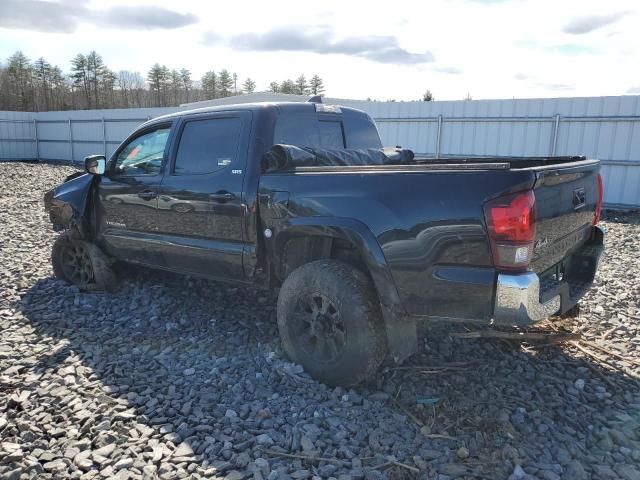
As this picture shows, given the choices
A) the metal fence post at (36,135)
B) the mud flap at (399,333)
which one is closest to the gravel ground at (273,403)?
the mud flap at (399,333)

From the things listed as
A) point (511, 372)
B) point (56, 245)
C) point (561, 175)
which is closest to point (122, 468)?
point (511, 372)

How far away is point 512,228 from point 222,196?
7.44 ft

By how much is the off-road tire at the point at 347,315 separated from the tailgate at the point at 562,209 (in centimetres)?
104

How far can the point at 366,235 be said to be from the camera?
311 centimetres

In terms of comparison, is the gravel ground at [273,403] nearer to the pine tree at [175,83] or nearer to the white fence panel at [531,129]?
the white fence panel at [531,129]

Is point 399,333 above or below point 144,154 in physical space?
below

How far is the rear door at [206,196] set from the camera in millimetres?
3957

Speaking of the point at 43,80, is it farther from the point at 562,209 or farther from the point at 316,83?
the point at 562,209

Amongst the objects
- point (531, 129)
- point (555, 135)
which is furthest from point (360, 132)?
point (531, 129)

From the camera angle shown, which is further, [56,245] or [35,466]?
[56,245]

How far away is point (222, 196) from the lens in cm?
398

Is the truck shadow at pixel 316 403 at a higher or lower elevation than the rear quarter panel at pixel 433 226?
lower

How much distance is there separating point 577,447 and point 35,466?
295 cm

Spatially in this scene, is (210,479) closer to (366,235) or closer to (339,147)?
(366,235)
